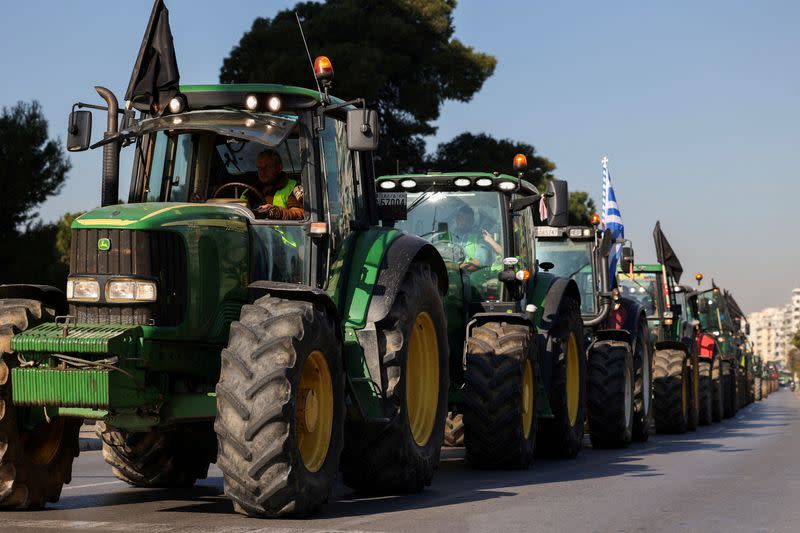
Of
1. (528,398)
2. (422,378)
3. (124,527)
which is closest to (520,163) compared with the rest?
(528,398)

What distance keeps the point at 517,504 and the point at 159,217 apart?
307 centimetres

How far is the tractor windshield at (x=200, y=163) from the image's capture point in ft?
29.0

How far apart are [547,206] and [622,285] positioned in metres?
12.1

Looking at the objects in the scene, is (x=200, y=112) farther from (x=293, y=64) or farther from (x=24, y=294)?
(x=293, y=64)

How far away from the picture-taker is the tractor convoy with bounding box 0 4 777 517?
291 inches

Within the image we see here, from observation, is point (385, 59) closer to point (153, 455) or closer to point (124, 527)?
point (153, 455)

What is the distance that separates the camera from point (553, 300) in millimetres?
13672

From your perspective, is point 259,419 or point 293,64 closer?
point 259,419

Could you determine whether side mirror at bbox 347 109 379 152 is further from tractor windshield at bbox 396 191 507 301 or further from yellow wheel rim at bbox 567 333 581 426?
yellow wheel rim at bbox 567 333 581 426

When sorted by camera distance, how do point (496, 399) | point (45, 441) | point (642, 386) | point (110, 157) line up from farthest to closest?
point (642, 386) < point (496, 399) < point (110, 157) < point (45, 441)

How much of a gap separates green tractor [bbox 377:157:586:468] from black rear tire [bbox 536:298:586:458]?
1cm

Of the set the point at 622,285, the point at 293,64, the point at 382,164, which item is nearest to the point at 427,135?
the point at 382,164

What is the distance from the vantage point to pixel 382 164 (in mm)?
31969

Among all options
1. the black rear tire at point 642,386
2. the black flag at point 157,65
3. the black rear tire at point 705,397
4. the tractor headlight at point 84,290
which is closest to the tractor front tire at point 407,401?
the tractor headlight at point 84,290
